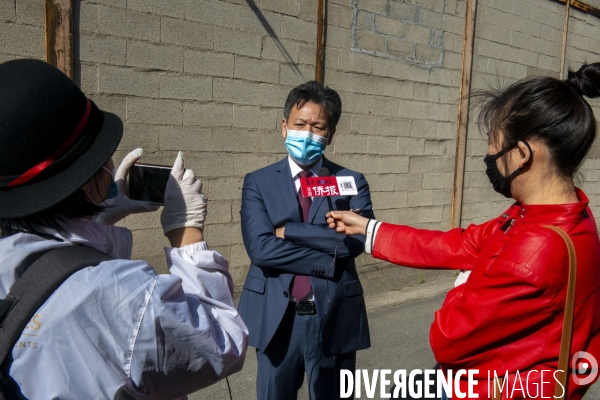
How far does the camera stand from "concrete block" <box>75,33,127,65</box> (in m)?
3.85

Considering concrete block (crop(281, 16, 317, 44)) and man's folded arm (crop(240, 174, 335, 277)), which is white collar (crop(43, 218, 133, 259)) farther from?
concrete block (crop(281, 16, 317, 44))

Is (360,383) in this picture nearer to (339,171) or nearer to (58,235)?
(339,171)

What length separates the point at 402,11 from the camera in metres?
5.96

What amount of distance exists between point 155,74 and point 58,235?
332cm

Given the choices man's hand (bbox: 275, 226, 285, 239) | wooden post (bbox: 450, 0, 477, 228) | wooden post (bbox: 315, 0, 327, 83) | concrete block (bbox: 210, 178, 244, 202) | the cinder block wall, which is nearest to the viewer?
man's hand (bbox: 275, 226, 285, 239)

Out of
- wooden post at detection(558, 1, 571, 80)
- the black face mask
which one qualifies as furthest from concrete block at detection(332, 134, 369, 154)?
wooden post at detection(558, 1, 571, 80)

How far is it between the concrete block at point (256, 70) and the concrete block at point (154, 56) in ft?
1.86

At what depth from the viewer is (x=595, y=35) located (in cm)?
873

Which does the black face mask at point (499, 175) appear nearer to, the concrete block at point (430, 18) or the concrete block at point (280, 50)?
the concrete block at point (280, 50)

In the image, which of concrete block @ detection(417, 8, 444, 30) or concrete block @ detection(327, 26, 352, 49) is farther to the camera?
concrete block @ detection(417, 8, 444, 30)

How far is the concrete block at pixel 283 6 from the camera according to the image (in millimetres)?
4805

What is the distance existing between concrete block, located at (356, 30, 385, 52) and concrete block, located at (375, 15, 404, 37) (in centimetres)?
9

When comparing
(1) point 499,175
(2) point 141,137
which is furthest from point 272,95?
(1) point 499,175

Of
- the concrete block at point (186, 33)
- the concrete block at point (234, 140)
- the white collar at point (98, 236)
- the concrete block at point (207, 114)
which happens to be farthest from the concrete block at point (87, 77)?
the white collar at point (98, 236)
